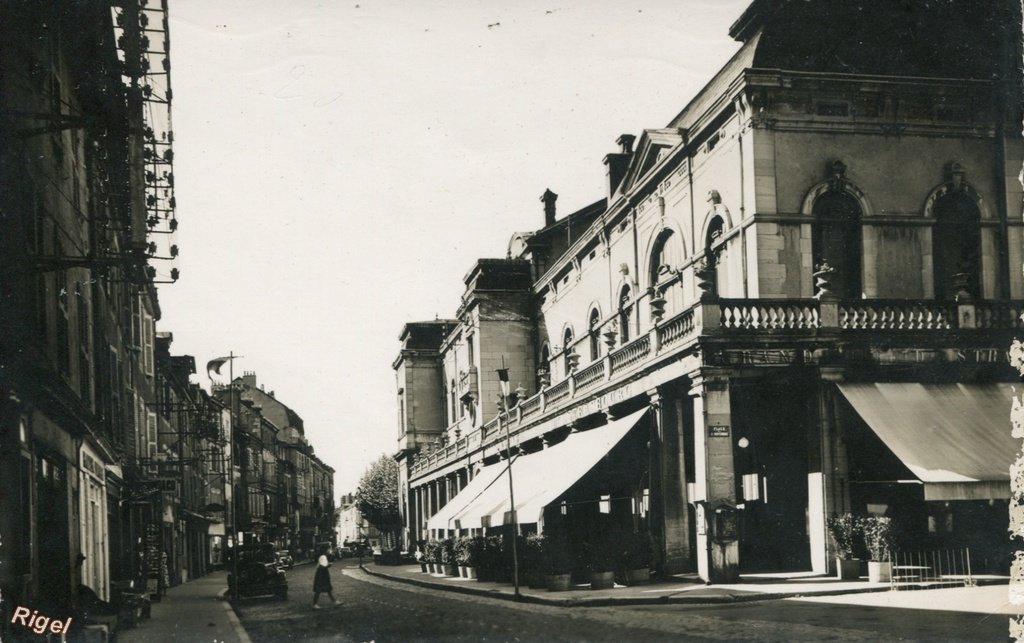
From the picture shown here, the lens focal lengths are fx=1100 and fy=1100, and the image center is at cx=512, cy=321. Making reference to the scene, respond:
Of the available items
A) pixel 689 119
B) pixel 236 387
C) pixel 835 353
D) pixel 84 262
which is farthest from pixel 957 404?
pixel 236 387

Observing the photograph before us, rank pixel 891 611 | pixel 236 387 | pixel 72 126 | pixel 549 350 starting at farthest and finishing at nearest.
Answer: pixel 236 387 < pixel 549 350 < pixel 891 611 < pixel 72 126

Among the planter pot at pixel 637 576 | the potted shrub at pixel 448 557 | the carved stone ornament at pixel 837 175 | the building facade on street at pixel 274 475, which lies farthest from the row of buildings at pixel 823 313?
the building facade on street at pixel 274 475

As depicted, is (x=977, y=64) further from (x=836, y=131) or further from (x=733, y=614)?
(x=733, y=614)

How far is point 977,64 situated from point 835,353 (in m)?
7.75

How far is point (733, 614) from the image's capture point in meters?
17.1

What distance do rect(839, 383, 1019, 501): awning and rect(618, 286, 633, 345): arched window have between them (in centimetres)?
1330

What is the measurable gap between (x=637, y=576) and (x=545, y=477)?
4.44 metres

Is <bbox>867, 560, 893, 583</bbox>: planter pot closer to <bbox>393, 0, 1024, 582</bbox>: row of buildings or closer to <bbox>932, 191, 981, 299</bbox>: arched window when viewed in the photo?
<bbox>393, 0, 1024, 582</bbox>: row of buildings

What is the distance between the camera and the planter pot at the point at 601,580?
79.4 feet

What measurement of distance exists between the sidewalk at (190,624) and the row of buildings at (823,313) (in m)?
7.03

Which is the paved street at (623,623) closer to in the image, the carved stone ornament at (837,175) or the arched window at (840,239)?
the arched window at (840,239)

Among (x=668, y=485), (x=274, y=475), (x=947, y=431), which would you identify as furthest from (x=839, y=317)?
(x=274, y=475)

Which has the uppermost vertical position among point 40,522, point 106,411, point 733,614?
point 106,411

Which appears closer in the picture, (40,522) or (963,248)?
(40,522)
